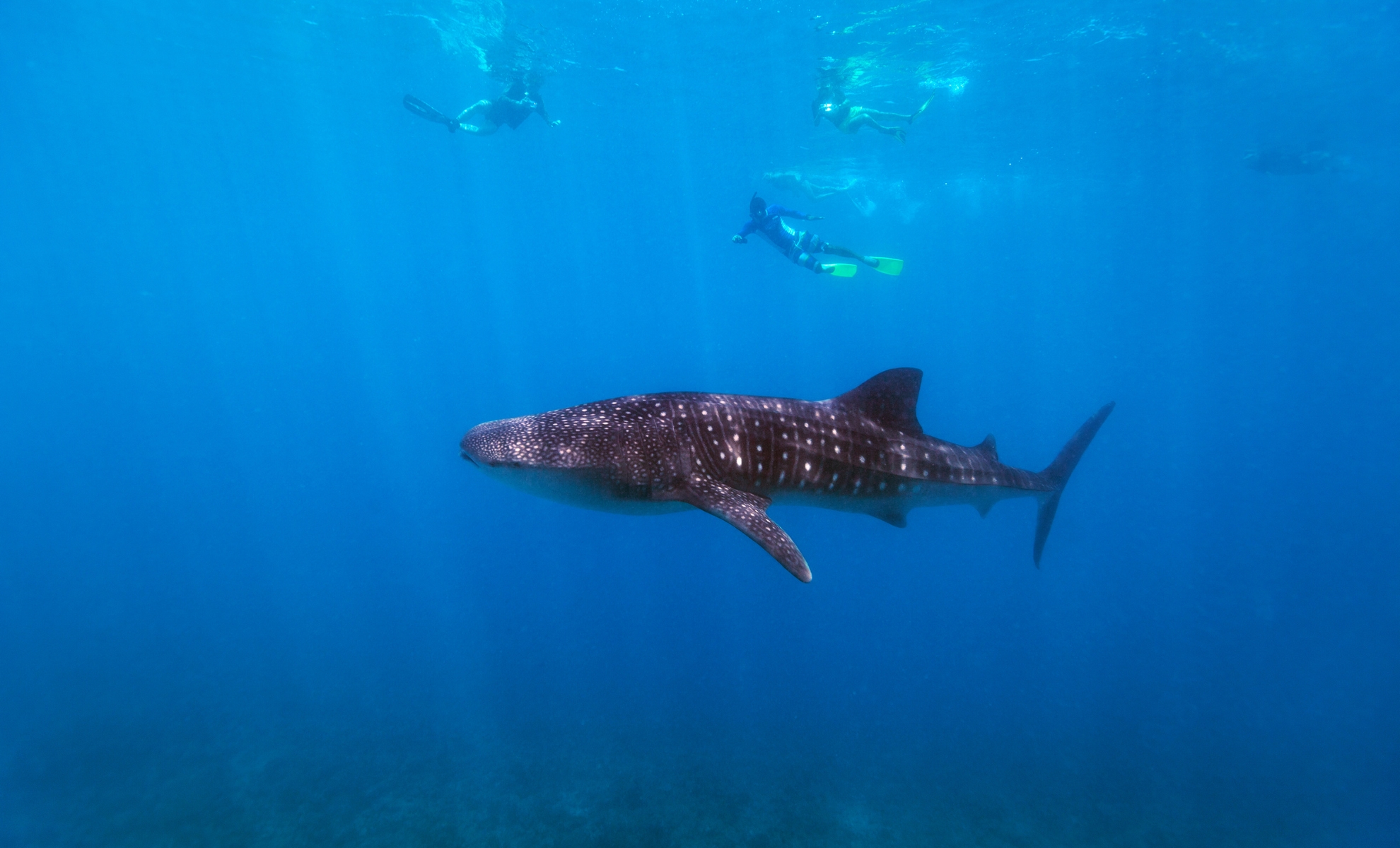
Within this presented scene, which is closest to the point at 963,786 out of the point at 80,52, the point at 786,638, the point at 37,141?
the point at 786,638

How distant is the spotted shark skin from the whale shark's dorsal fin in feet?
0.03

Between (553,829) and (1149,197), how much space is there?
2086 inches

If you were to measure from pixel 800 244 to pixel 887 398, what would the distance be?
51.5ft

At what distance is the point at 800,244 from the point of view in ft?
68.5

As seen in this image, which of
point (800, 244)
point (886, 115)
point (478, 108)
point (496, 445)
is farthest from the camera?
point (478, 108)

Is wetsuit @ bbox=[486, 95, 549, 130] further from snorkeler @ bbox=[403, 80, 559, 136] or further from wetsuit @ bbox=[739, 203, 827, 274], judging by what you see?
wetsuit @ bbox=[739, 203, 827, 274]

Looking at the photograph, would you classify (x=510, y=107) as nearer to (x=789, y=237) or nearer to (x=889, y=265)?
(x=789, y=237)

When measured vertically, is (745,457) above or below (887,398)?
below

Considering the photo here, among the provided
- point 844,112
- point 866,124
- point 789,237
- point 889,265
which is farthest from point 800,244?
point 866,124

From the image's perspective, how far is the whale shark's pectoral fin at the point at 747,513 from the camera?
4293 millimetres

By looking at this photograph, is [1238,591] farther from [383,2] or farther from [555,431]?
[383,2]

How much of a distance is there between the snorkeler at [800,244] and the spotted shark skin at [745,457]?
1354 centimetres

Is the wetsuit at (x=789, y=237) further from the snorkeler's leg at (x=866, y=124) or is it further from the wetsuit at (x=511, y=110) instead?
the wetsuit at (x=511, y=110)

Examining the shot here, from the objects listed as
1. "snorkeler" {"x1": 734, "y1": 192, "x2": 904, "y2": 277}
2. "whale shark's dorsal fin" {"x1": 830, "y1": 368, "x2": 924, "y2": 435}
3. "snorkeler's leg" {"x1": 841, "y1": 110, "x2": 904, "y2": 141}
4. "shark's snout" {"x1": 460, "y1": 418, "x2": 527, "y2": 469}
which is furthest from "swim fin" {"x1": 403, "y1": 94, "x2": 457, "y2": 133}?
"whale shark's dorsal fin" {"x1": 830, "y1": 368, "x2": 924, "y2": 435}
